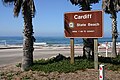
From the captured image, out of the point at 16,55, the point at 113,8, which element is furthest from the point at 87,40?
the point at 16,55

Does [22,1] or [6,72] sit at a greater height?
[22,1]

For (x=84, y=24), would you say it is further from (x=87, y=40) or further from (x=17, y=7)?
→ (x=17, y=7)

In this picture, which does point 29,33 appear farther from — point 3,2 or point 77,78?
point 77,78

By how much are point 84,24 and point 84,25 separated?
0.16ft

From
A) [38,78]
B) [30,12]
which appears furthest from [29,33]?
[38,78]

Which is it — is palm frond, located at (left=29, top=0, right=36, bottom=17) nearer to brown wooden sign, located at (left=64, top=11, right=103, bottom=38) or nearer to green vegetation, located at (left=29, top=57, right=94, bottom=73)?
brown wooden sign, located at (left=64, top=11, right=103, bottom=38)

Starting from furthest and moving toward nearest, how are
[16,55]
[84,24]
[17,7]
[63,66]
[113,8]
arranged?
[16,55]
[113,8]
[84,24]
[17,7]
[63,66]

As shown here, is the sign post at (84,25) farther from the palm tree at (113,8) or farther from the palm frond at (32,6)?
the palm tree at (113,8)

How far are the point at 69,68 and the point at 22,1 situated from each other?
3.61 m

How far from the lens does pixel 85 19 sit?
15.5 meters

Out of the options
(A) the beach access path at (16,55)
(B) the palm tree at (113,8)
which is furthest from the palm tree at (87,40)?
(A) the beach access path at (16,55)

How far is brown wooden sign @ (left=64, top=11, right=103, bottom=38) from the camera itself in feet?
49.5

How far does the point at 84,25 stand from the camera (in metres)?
15.6

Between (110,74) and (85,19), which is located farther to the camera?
(85,19)
